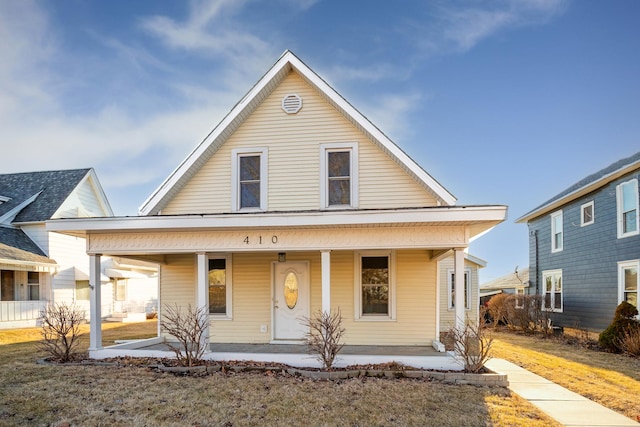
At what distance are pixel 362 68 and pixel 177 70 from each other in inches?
332

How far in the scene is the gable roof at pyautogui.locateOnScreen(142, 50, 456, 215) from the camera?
10469mm

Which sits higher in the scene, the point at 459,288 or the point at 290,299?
the point at 459,288

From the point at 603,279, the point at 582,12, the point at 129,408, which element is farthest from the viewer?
the point at 582,12

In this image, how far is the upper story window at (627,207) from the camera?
12984 mm

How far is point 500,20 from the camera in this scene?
17.3 meters

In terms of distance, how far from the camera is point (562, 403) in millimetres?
6738

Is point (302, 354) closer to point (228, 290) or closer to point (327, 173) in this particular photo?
point (228, 290)

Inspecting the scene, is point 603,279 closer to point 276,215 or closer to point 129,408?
point 276,215

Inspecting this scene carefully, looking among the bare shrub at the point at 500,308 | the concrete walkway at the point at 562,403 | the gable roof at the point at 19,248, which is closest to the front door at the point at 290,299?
the concrete walkway at the point at 562,403

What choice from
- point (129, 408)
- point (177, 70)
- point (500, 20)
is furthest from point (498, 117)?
point (129, 408)

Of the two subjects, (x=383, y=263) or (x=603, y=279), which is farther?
(x=603, y=279)

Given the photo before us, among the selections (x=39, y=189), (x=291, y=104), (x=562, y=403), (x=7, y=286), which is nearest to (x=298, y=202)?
(x=291, y=104)

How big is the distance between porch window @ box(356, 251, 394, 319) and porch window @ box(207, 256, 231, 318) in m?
3.56

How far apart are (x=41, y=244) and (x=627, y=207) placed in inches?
907
